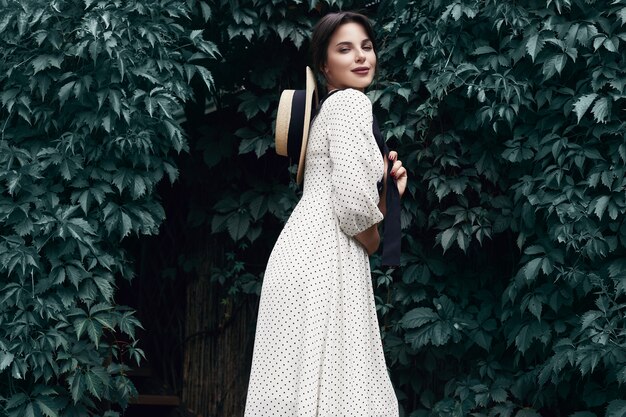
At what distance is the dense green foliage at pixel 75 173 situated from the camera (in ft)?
11.7

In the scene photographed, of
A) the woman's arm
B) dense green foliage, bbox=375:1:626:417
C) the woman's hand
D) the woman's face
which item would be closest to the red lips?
the woman's face

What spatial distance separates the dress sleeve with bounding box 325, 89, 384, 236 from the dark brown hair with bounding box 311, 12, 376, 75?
Result: 0.22 metres

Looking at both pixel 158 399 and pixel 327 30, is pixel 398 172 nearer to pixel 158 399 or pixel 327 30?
pixel 327 30

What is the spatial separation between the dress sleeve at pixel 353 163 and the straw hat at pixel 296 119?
0.11 m

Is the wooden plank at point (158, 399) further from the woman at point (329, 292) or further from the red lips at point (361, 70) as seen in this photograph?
the red lips at point (361, 70)

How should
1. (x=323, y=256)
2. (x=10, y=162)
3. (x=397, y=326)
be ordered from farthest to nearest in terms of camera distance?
(x=397, y=326), (x=10, y=162), (x=323, y=256)

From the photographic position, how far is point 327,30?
3053mm

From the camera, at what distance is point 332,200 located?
9.62ft

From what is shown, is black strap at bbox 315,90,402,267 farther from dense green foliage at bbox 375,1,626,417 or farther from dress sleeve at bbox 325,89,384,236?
dense green foliage at bbox 375,1,626,417

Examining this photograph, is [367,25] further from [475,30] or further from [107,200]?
[107,200]

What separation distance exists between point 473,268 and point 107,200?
157cm

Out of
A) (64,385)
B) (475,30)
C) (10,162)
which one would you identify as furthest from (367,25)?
(64,385)

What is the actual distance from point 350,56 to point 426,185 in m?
1.17

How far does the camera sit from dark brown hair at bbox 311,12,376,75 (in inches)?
120
